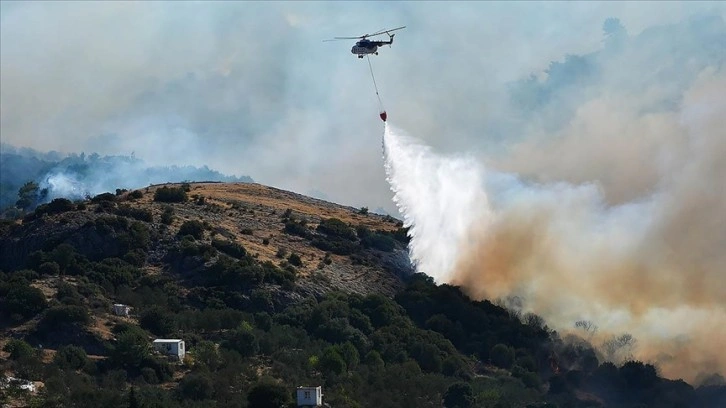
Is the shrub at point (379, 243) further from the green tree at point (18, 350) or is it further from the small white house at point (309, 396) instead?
the green tree at point (18, 350)

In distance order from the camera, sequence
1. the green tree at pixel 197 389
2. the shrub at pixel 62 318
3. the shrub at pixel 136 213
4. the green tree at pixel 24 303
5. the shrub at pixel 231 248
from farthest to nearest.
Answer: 1. the shrub at pixel 136 213
2. the shrub at pixel 231 248
3. the green tree at pixel 24 303
4. the shrub at pixel 62 318
5. the green tree at pixel 197 389

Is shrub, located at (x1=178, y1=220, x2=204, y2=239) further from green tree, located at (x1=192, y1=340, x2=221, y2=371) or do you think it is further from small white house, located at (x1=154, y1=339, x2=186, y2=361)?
small white house, located at (x1=154, y1=339, x2=186, y2=361)

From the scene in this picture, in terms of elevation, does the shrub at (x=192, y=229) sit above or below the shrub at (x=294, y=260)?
above

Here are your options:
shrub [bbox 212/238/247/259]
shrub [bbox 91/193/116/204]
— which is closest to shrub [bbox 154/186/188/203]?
shrub [bbox 91/193/116/204]

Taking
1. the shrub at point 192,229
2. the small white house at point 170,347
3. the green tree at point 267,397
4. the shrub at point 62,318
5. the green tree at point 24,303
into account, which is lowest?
the green tree at point 267,397

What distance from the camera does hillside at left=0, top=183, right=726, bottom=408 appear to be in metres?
142

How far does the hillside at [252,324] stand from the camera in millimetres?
142375

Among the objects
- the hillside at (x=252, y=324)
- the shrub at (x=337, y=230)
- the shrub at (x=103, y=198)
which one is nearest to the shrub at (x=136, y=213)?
the hillside at (x=252, y=324)

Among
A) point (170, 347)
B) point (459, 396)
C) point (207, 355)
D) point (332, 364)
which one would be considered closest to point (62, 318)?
point (170, 347)

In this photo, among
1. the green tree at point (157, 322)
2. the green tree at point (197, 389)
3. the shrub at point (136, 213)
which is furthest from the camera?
the shrub at point (136, 213)

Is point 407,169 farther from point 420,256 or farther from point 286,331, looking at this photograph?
point 286,331

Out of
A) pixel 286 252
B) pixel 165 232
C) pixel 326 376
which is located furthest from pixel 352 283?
pixel 326 376

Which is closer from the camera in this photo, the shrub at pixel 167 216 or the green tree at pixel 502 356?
the green tree at pixel 502 356

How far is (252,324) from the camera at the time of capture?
160 meters
